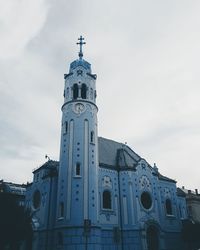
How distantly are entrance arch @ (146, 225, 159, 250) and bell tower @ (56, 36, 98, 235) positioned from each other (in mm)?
8761

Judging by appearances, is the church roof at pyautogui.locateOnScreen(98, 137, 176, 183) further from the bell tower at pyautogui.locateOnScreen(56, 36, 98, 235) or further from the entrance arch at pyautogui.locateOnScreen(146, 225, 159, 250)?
the entrance arch at pyautogui.locateOnScreen(146, 225, 159, 250)

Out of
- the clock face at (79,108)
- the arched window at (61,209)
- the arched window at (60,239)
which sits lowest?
the arched window at (60,239)

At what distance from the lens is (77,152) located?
36.7 meters

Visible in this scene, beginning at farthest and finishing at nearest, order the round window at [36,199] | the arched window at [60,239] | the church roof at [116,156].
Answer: the church roof at [116,156], the round window at [36,199], the arched window at [60,239]

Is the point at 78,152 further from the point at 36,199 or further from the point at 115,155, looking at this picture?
the point at 36,199

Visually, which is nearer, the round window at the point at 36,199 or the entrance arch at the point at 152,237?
the entrance arch at the point at 152,237

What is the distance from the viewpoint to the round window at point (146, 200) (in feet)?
130

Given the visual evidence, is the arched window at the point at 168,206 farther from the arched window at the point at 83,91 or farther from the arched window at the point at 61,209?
the arched window at the point at 83,91

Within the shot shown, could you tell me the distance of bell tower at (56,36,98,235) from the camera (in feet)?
109

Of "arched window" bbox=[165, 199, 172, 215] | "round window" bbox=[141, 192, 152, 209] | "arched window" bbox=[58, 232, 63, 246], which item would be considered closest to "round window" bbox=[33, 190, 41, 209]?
"arched window" bbox=[58, 232, 63, 246]

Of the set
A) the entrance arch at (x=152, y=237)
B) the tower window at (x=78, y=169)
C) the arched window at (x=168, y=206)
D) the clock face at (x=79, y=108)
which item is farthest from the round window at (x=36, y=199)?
the arched window at (x=168, y=206)

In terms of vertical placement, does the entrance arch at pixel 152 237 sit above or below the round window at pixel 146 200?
below

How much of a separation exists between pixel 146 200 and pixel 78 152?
504 inches

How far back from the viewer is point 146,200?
40188mm
